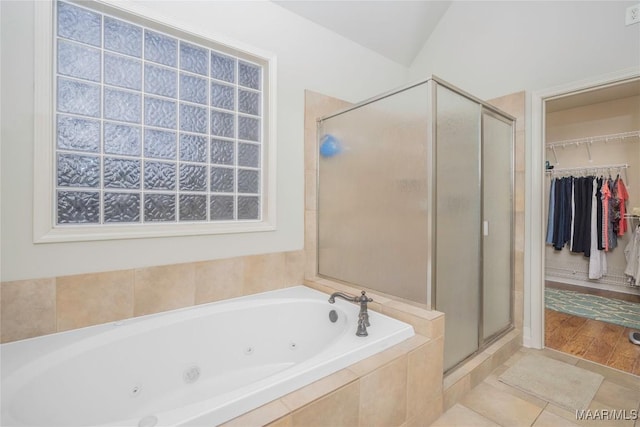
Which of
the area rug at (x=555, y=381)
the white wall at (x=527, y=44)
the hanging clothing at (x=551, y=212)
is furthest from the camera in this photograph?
the hanging clothing at (x=551, y=212)

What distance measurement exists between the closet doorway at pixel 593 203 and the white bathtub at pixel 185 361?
2692 millimetres

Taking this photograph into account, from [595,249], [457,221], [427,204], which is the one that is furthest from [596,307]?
[427,204]

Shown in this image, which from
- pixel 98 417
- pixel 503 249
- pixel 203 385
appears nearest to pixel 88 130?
pixel 98 417

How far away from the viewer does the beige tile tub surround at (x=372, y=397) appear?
0.99 metres

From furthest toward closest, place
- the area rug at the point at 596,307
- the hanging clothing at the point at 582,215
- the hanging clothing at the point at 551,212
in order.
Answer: the hanging clothing at the point at 551,212 → the hanging clothing at the point at 582,215 → the area rug at the point at 596,307

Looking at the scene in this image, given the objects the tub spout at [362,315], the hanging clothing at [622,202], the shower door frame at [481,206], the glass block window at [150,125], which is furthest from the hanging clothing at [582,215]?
the glass block window at [150,125]

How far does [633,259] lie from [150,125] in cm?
512

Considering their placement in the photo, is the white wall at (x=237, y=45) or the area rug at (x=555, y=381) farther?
the area rug at (x=555, y=381)

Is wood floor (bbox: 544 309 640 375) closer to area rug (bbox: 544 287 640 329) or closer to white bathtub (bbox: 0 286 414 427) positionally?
area rug (bbox: 544 287 640 329)

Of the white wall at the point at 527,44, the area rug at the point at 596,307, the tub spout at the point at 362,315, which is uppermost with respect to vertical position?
the white wall at the point at 527,44

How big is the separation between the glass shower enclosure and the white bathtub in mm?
349

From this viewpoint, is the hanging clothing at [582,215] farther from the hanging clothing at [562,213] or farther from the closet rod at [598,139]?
the closet rod at [598,139]

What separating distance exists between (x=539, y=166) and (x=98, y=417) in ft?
10.2

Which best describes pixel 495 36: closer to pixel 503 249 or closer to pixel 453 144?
pixel 453 144
